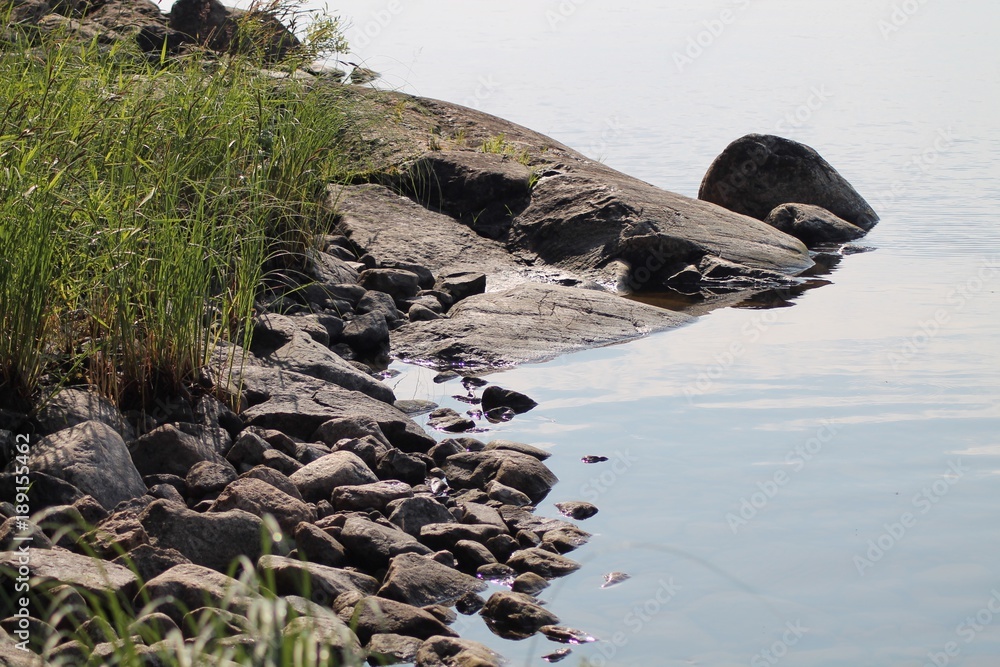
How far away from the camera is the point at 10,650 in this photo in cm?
266

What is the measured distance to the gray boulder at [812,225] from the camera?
1215cm

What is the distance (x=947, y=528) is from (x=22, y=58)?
5213mm

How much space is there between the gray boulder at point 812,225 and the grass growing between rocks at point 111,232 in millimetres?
7727

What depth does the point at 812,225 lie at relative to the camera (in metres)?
12.2
